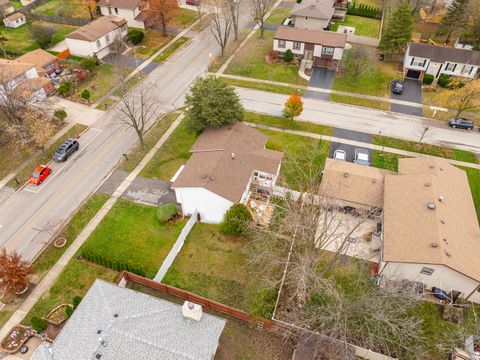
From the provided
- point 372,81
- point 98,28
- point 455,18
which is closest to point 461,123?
point 372,81

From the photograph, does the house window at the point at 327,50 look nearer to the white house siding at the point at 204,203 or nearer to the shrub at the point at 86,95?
the white house siding at the point at 204,203

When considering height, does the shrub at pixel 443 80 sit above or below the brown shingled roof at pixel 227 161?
below

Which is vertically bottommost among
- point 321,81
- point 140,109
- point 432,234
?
point 140,109

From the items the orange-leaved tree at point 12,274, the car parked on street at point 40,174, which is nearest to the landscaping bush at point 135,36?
the car parked on street at point 40,174

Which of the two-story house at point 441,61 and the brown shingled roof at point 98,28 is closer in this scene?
the two-story house at point 441,61

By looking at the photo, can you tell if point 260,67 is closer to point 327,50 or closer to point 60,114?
point 327,50

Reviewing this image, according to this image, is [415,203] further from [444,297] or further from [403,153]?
[403,153]

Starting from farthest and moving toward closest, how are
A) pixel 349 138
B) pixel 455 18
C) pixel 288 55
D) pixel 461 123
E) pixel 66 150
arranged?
pixel 455 18, pixel 288 55, pixel 461 123, pixel 349 138, pixel 66 150
